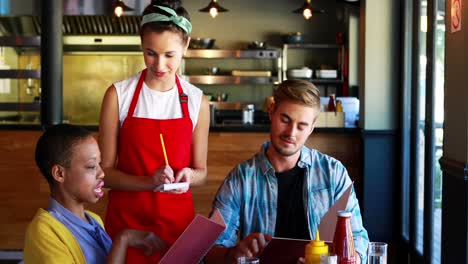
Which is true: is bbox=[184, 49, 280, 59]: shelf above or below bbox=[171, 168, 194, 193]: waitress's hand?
above

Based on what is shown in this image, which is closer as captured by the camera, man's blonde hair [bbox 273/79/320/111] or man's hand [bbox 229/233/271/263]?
man's hand [bbox 229/233/271/263]

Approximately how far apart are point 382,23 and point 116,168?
4135 mm

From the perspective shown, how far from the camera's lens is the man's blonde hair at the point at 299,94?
221cm

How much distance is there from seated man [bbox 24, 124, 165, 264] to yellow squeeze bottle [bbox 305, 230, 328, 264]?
45cm

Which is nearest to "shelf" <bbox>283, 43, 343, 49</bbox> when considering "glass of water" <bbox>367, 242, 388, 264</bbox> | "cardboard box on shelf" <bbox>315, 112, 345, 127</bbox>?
"cardboard box on shelf" <bbox>315, 112, 345, 127</bbox>

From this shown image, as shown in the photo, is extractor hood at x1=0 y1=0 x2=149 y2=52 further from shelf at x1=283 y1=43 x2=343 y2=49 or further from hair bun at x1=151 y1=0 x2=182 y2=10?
hair bun at x1=151 y1=0 x2=182 y2=10

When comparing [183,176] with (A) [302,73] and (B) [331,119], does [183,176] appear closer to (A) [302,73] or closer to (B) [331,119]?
(B) [331,119]

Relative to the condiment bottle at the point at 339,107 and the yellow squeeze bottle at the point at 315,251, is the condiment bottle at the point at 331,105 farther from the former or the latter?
the yellow squeeze bottle at the point at 315,251

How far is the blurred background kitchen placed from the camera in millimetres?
4609

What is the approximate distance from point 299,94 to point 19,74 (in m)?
6.76

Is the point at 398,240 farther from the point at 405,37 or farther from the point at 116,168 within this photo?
the point at 116,168

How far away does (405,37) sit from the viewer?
19.5 ft

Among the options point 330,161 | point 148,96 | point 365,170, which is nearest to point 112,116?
point 148,96

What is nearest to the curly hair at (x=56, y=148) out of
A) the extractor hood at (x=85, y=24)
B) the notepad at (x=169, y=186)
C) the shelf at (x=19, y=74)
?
the notepad at (x=169, y=186)
